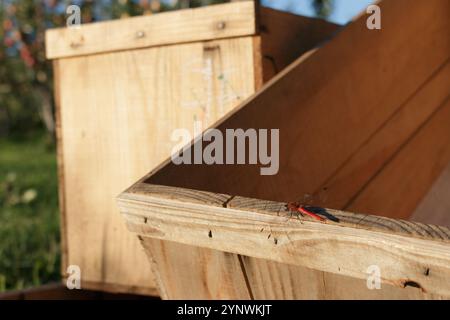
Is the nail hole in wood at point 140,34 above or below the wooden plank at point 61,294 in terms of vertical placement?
above

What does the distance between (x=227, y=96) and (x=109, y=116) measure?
18.2 inches

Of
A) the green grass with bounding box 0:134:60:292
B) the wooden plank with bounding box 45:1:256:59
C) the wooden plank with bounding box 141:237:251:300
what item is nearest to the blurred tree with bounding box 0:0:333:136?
the green grass with bounding box 0:134:60:292

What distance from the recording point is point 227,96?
7.04 ft

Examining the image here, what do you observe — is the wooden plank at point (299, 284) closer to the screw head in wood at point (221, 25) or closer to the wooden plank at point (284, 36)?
the wooden plank at point (284, 36)

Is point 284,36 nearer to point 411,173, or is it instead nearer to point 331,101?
point 331,101

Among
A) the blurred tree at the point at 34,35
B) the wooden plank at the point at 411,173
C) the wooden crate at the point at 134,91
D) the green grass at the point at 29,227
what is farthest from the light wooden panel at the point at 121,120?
the blurred tree at the point at 34,35

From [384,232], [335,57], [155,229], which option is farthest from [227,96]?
[384,232]

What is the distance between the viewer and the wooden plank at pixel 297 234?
1006 millimetres

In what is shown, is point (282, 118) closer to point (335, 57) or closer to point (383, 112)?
point (335, 57)

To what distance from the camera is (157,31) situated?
2268 mm

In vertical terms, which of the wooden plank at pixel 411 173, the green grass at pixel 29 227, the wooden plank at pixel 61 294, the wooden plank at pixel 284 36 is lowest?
the green grass at pixel 29 227

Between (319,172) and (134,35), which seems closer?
(319,172)

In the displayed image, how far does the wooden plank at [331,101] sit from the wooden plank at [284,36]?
0.51 ft

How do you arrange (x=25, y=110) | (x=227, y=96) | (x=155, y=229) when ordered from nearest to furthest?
(x=155, y=229)
(x=227, y=96)
(x=25, y=110)
